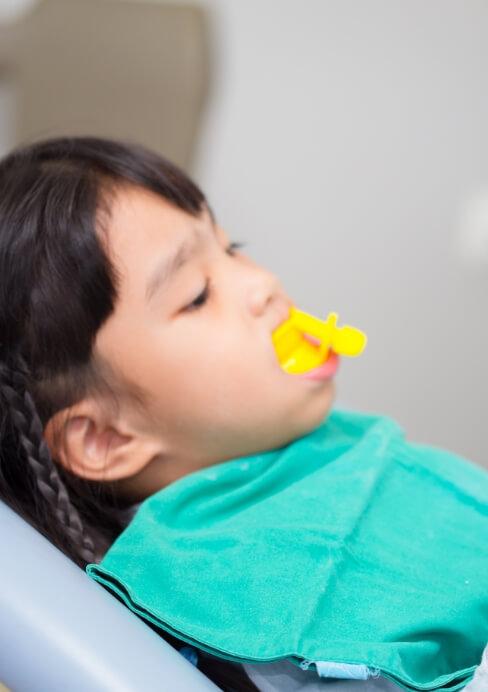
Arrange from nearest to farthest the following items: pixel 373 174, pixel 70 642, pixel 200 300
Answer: pixel 70 642 < pixel 200 300 < pixel 373 174

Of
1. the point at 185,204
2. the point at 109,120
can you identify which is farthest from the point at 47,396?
the point at 109,120

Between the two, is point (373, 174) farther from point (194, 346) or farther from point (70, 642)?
point (70, 642)

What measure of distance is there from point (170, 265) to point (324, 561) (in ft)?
0.97

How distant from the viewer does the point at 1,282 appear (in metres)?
0.71

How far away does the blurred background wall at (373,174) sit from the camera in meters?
1.33

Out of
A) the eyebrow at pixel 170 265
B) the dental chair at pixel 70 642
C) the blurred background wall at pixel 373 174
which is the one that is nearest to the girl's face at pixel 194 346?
the eyebrow at pixel 170 265

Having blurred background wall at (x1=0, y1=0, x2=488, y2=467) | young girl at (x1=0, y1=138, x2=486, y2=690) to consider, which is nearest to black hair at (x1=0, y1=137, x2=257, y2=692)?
young girl at (x1=0, y1=138, x2=486, y2=690)

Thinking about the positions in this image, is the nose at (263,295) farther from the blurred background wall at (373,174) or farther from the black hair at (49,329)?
the blurred background wall at (373,174)

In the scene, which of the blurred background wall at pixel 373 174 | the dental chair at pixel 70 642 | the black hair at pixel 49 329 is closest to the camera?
the dental chair at pixel 70 642

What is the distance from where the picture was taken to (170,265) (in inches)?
28.8

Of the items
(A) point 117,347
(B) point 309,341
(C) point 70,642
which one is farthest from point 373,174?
(C) point 70,642

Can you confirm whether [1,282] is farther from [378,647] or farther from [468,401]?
[468,401]

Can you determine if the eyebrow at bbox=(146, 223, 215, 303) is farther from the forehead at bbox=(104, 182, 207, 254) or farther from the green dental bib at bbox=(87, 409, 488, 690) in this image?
the green dental bib at bbox=(87, 409, 488, 690)

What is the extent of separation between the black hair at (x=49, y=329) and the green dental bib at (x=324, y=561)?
0.24ft
